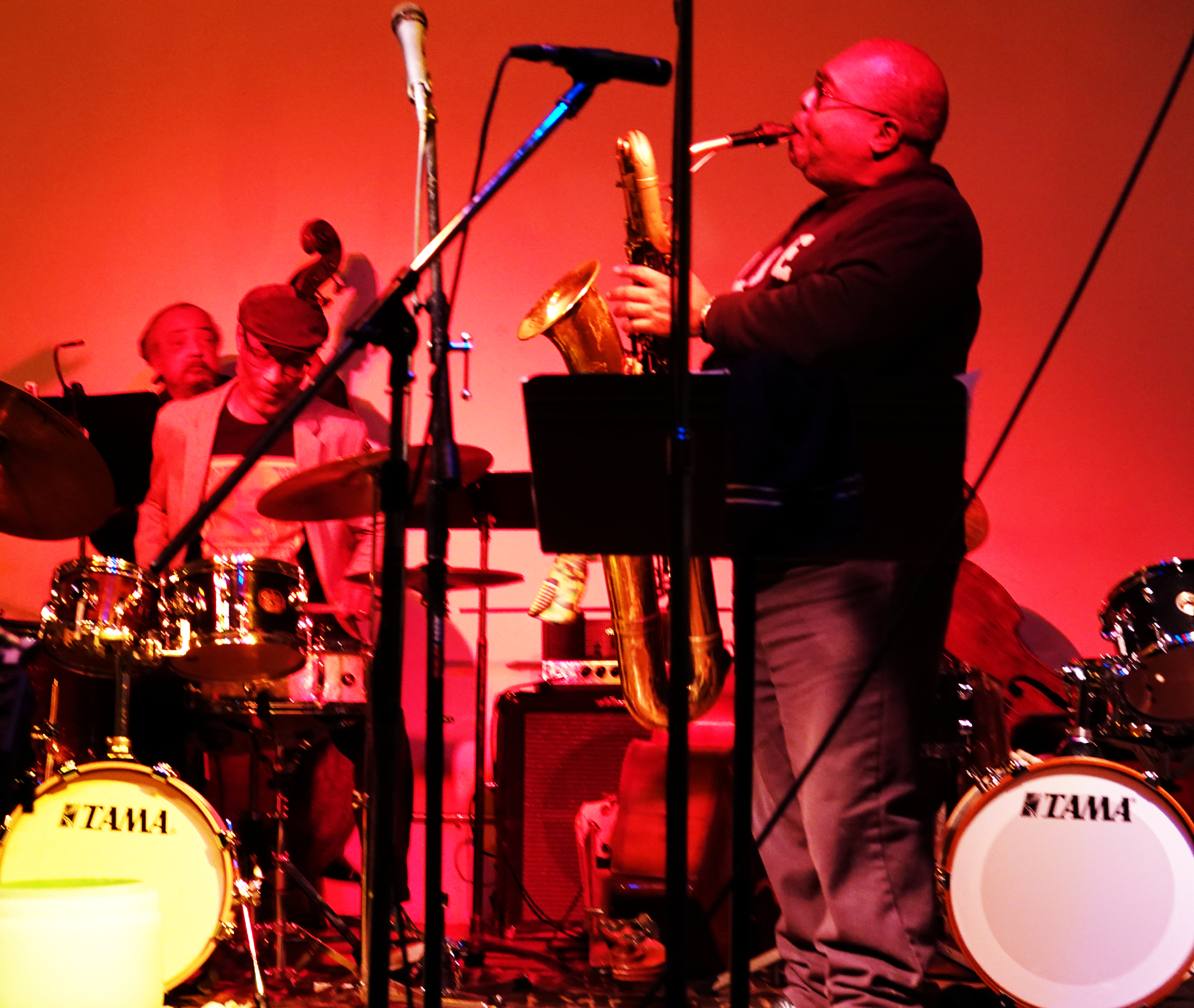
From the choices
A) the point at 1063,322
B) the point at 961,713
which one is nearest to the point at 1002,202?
Answer: the point at 961,713

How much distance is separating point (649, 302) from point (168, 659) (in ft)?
6.02

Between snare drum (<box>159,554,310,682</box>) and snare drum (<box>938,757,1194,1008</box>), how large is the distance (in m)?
1.84

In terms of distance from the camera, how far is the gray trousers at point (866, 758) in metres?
2.28

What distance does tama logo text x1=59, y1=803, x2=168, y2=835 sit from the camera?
330 cm

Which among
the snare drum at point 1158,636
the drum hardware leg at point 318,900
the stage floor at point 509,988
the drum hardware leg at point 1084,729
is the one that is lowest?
the stage floor at point 509,988

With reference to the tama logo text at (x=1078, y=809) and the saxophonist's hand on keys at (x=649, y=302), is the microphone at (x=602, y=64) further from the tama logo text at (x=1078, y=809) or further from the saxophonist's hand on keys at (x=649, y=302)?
the tama logo text at (x=1078, y=809)

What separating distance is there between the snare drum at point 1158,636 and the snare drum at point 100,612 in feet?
9.02

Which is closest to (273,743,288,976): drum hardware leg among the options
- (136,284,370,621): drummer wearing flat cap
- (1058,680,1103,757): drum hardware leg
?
(136,284,370,621): drummer wearing flat cap

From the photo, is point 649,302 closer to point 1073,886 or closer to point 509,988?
point 1073,886

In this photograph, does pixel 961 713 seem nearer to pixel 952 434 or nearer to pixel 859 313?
pixel 859 313

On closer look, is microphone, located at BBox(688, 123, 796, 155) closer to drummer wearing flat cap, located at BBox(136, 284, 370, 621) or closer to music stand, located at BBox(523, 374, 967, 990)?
music stand, located at BBox(523, 374, 967, 990)

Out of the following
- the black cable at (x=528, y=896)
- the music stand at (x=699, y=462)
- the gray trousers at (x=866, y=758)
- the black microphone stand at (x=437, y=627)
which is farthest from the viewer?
the black cable at (x=528, y=896)

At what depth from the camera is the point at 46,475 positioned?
333 centimetres

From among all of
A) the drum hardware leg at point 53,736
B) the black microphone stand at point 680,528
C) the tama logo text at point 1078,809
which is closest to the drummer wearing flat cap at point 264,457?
the drum hardware leg at point 53,736
